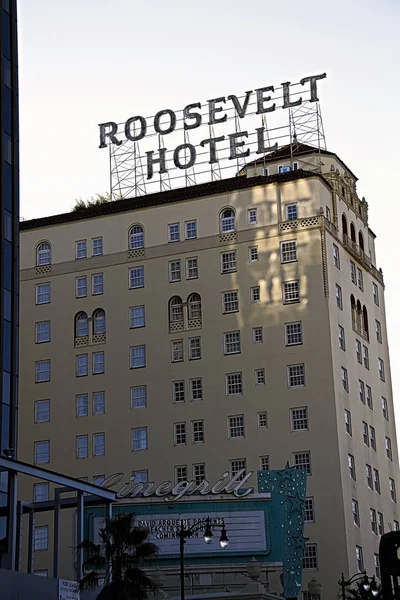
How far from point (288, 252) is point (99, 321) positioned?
694 inches

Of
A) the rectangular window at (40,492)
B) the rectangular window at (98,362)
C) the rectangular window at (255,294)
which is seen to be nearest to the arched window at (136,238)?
the rectangular window at (98,362)

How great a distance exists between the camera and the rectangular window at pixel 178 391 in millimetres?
89938

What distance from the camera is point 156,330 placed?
9256 centimetres

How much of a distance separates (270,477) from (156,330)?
71.8ft

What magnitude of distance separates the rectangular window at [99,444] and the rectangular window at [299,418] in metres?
16.4

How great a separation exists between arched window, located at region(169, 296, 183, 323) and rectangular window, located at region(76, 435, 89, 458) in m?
12.2

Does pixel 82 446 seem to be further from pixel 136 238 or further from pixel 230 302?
pixel 136 238

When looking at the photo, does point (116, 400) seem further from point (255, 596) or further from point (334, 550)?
point (255, 596)

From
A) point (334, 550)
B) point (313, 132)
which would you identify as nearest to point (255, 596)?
point (334, 550)

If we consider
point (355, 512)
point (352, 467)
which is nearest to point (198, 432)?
point (352, 467)

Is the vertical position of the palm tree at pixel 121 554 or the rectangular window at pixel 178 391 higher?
the rectangular window at pixel 178 391

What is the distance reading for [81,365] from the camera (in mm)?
94562

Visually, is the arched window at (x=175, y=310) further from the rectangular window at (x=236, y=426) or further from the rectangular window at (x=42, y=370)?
the rectangular window at (x=42, y=370)

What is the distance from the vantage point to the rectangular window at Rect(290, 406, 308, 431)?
8484 centimetres
